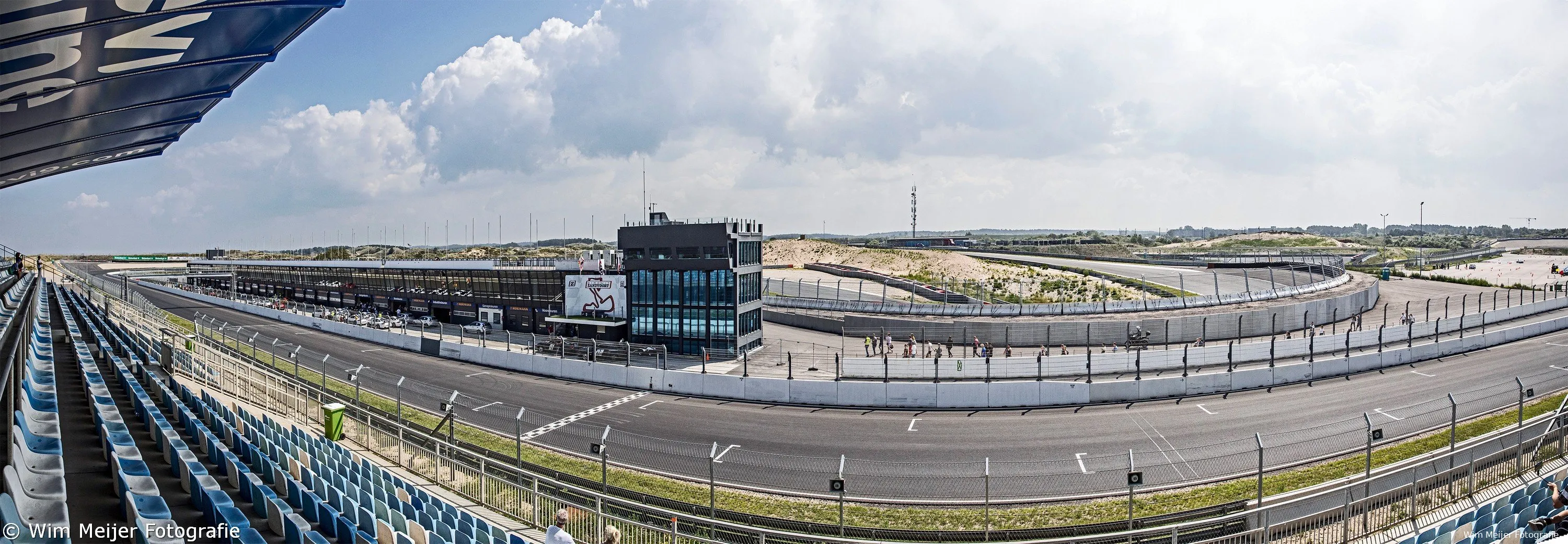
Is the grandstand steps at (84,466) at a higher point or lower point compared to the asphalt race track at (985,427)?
higher

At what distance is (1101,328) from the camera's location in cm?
3822

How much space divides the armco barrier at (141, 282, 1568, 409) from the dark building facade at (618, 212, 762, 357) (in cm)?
389

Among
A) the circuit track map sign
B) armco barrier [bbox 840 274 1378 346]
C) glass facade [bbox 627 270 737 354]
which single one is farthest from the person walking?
armco barrier [bbox 840 274 1378 346]

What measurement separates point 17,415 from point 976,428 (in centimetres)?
2216

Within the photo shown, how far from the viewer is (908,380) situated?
2814cm

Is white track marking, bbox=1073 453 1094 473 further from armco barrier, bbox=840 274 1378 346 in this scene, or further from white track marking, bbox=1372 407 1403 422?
armco barrier, bbox=840 274 1378 346

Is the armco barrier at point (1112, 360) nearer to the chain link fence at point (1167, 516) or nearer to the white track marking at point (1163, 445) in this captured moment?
the white track marking at point (1163, 445)

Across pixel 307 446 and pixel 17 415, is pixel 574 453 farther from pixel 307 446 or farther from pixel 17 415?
pixel 17 415

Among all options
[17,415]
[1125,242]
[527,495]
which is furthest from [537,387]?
[1125,242]

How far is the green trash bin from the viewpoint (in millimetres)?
17734

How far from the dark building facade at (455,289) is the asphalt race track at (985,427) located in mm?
10172

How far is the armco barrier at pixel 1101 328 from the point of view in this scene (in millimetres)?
38094

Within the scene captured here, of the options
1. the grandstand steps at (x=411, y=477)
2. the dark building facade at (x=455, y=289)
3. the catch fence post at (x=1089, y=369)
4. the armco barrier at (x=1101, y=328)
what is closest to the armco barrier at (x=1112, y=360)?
the catch fence post at (x=1089, y=369)

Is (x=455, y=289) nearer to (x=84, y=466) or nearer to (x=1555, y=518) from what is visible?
(x=84, y=466)
